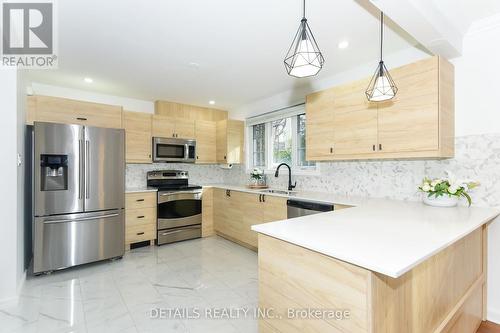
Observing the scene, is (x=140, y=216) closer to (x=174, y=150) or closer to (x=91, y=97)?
(x=174, y=150)

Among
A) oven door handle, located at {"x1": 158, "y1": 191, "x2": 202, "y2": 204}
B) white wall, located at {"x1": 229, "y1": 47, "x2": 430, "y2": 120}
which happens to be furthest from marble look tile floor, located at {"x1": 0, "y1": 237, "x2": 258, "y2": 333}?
white wall, located at {"x1": 229, "y1": 47, "x2": 430, "y2": 120}

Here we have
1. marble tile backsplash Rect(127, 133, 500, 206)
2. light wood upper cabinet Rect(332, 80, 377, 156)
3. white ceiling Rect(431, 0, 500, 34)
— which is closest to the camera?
white ceiling Rect(431, 0, 500, 34)

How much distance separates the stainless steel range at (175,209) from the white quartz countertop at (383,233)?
2748 mm

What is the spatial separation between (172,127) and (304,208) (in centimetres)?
268

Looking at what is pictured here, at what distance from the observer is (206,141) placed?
4.69m

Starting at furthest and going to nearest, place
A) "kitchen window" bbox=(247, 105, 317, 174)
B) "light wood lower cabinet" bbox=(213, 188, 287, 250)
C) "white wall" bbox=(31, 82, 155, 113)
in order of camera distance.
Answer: "kitchen window" bbox=(247, 105, 317, 174), "white wall" bbox=(31, 82, 155, 113), "light wood lower cabinet" bbox=(213, 188, 287, 250)

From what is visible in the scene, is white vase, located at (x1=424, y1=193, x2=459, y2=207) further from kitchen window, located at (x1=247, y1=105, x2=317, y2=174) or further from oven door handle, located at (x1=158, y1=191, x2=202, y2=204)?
oven door handle, located at (x1=158, y1=191, x2=202, y2=204)

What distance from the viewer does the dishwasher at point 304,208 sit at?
2602mm

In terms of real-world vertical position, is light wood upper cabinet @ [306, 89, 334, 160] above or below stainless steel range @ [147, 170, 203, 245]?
above

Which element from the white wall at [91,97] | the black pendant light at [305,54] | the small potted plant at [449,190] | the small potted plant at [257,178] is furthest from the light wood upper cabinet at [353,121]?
the white wall at [91,97]

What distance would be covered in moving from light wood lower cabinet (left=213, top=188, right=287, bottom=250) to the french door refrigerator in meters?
1.52

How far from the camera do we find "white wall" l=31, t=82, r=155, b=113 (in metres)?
3.49

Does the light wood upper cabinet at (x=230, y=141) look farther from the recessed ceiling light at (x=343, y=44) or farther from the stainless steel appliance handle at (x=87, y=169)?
the recessed ceiling light at (x=343, y=44)

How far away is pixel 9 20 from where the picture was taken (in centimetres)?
206
